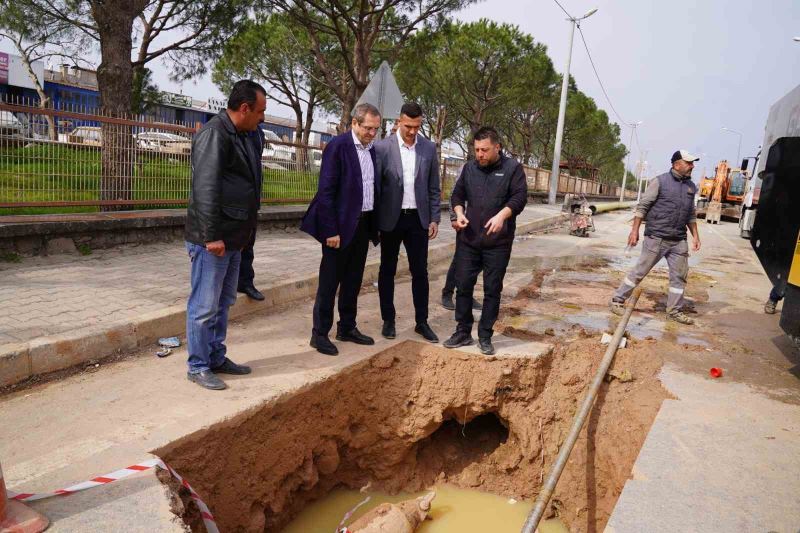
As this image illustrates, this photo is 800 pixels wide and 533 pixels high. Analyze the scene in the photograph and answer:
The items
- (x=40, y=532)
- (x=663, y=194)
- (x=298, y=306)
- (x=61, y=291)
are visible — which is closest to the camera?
(x=40, y=532)

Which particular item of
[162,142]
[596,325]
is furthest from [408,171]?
[162,142]

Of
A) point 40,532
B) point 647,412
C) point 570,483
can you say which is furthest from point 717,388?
point 40,532

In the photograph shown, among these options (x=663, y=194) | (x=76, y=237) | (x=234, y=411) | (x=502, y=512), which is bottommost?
(x=502, y=512)

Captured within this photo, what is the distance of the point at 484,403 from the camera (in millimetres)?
4633

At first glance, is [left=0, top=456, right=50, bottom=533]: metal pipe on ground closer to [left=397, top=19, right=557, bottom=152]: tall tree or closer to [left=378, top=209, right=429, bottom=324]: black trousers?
[left=378, top=209, right=429, bottom=324]: black trousers

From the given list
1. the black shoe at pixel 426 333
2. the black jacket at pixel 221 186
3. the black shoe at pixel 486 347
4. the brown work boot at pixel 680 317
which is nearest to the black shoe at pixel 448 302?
the black shoe at pixel 426 333

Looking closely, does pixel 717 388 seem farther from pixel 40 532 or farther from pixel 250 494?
pixel 40 532

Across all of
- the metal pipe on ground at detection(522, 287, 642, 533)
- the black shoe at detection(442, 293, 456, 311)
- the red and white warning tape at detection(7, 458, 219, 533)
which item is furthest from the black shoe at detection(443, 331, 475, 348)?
the red and white warning tape at detection(7, 458, 219, 533)

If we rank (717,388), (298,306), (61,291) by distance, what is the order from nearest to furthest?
(717,388) < (61,291) < (298,306)

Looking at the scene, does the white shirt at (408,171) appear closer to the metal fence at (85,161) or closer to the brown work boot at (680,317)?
the brown work boot at (680,317)

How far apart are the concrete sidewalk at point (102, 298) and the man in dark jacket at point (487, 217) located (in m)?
2.24

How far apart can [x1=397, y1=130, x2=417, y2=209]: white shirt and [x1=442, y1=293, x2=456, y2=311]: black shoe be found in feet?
6.44

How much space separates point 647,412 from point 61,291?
5.10m

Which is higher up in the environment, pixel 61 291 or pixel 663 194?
pixel 663 194
